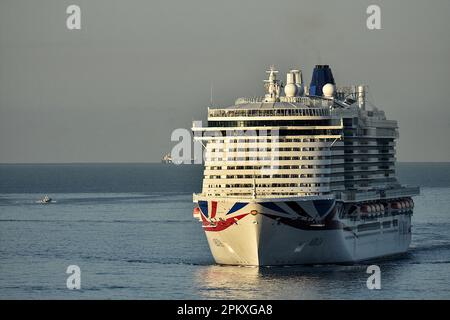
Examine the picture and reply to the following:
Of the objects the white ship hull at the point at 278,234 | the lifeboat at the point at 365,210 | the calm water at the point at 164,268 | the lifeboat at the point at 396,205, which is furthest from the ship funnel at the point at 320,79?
the white ship hull at the point at 278,234

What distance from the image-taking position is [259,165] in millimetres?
93000

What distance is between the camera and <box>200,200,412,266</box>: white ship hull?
90125 millimetres

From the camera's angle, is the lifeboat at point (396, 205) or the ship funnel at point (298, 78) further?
the lifeboat at point (396, 205)

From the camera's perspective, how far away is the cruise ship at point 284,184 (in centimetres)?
9075

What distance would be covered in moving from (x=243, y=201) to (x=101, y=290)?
1075cm

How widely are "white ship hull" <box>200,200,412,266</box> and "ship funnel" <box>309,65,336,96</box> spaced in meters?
15.6

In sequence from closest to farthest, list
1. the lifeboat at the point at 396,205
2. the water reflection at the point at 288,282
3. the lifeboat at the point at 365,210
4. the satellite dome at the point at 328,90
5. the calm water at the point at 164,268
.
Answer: the water reflection at the point at 288,282 → the calm water at the point at 164,268 → the lifeboat at the point at 365,210 → the satellite dome at the point at 328,90 → the lifeboat at the point at 396,205

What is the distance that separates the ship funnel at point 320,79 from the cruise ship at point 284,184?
7973mm

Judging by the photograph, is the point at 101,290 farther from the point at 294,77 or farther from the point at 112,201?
the point at 112,201

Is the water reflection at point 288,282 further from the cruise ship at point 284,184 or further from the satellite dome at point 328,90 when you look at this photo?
the satellite dome at point 328,90

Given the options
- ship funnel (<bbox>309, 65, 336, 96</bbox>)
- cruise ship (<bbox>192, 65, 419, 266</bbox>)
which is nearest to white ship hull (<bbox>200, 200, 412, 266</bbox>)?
cruise ship (<bbox>192, 65, 419, 266</bbox>)

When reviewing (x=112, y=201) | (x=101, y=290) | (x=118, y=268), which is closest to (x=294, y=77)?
(x=118, y=268)

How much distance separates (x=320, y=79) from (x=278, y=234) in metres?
21.7
